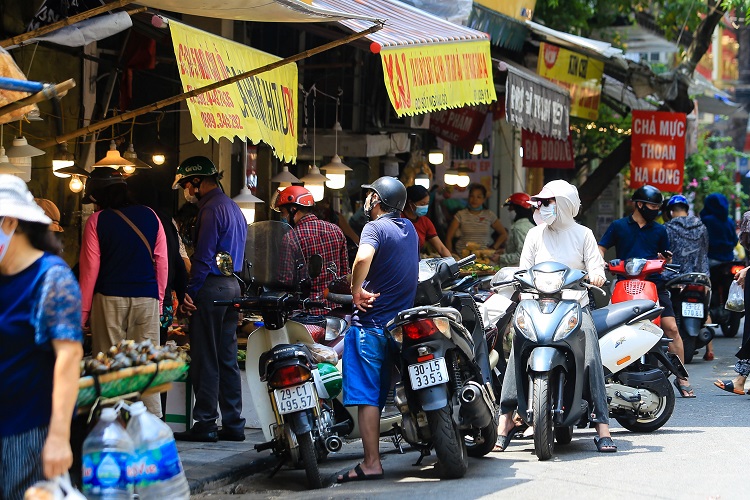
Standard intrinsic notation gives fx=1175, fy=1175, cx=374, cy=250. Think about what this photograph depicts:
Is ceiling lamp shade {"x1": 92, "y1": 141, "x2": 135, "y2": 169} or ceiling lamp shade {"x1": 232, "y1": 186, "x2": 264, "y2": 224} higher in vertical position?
ceiling lamp shade {"x1": 92, "y1": 141, "x2": 135, "y2": 169}

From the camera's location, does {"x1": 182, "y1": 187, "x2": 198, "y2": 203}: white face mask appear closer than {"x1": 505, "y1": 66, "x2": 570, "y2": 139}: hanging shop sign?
Yes

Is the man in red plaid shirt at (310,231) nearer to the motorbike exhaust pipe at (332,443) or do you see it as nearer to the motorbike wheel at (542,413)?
the motorbike exhaust pipe at (332,443)

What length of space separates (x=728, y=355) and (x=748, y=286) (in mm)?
4449

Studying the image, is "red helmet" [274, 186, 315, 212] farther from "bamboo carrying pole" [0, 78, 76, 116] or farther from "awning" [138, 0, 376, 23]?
"bamboo carrying pole" [0, 78, 76, 116]

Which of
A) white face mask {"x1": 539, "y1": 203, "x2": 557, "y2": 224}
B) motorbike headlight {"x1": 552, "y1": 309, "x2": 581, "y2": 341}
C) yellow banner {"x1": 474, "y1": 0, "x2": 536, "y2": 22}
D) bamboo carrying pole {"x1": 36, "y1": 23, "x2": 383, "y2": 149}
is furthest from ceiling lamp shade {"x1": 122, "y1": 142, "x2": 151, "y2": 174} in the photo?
yellow banner {"x1": 474, "y1": 0, "x2": 536, "y2": 22}

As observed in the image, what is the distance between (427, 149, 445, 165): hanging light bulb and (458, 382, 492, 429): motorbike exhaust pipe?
10.8 m

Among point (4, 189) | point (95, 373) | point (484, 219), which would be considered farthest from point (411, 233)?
point (484, 219)

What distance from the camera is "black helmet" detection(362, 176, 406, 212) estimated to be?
23.9ft

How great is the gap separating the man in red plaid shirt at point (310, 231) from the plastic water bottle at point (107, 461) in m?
3.97

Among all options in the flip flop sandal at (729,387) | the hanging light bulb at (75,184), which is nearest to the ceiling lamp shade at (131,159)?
the hanging light bulb at (75,184)

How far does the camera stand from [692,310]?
13.5 meters

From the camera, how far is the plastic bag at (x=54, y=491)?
427 cm

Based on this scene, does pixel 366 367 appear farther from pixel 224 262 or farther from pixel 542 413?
pixel 224 262

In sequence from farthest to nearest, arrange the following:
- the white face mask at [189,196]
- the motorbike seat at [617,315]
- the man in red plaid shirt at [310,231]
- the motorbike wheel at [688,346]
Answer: the motorbike wheel at [688,346] → the white face mask at [189,196] → the man in red plaid shirt at [310,231] → the motorbike seat at [617,315]
